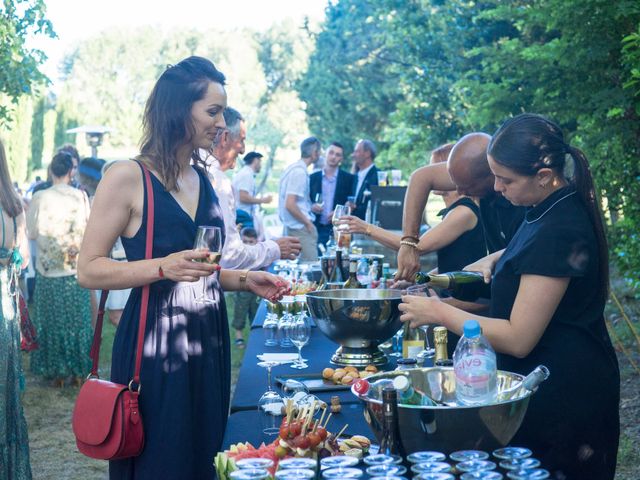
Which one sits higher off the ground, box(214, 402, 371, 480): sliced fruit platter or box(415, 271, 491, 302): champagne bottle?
box(415, 271, 491, 302): champagne bottle

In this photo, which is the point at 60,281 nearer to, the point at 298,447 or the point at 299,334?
the point at 299,334

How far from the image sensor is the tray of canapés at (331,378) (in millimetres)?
3084

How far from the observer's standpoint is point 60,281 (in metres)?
7.79

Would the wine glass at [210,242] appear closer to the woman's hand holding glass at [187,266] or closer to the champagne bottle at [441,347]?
the woman's hand holding glass at [187,266]

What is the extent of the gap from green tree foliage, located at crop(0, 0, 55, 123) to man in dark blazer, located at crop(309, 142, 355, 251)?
359 centimetres

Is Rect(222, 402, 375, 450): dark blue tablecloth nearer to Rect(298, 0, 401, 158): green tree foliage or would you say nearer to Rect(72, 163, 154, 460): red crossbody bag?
Rect(72, 163, 154, 460): red crossbody bag

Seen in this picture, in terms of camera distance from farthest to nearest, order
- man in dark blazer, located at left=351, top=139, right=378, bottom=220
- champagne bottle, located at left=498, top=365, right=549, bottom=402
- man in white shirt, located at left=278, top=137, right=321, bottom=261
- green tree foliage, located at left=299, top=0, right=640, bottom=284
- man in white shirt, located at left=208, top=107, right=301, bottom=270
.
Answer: man in dark blazer, located at left=351, top=139, right=378, bottom=220 < man in white shirt, located at left=278, top=137, right=321, bottom=261 < green tree foliage, located at left=299, top=0, right=640, bottom=284 < man in white shirt, located at left=208, top=107, right=301, bottom=270 < champagne bottle, located at left=498, top=365, right=549, bottom=402

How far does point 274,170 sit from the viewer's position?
54.8 metres

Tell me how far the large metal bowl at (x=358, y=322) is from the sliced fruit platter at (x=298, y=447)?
102 cm

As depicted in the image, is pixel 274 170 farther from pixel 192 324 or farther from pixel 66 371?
pixel 192 324

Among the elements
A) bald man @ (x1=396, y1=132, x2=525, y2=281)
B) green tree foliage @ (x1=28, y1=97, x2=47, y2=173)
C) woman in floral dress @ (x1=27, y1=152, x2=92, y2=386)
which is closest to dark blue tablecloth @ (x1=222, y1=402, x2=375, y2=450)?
bald man @ (x1=396, y1=132, x2=525, y2=281)

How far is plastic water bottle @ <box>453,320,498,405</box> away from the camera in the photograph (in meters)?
2.18

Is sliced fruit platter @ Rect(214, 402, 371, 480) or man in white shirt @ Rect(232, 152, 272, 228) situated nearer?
sliced fruit platter @ Rect(214, 402, 371, 480)

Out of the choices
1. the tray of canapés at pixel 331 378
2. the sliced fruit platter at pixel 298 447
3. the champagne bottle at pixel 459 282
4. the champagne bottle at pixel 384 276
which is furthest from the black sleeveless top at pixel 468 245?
the sliced fruit platter at pixel 298 447
